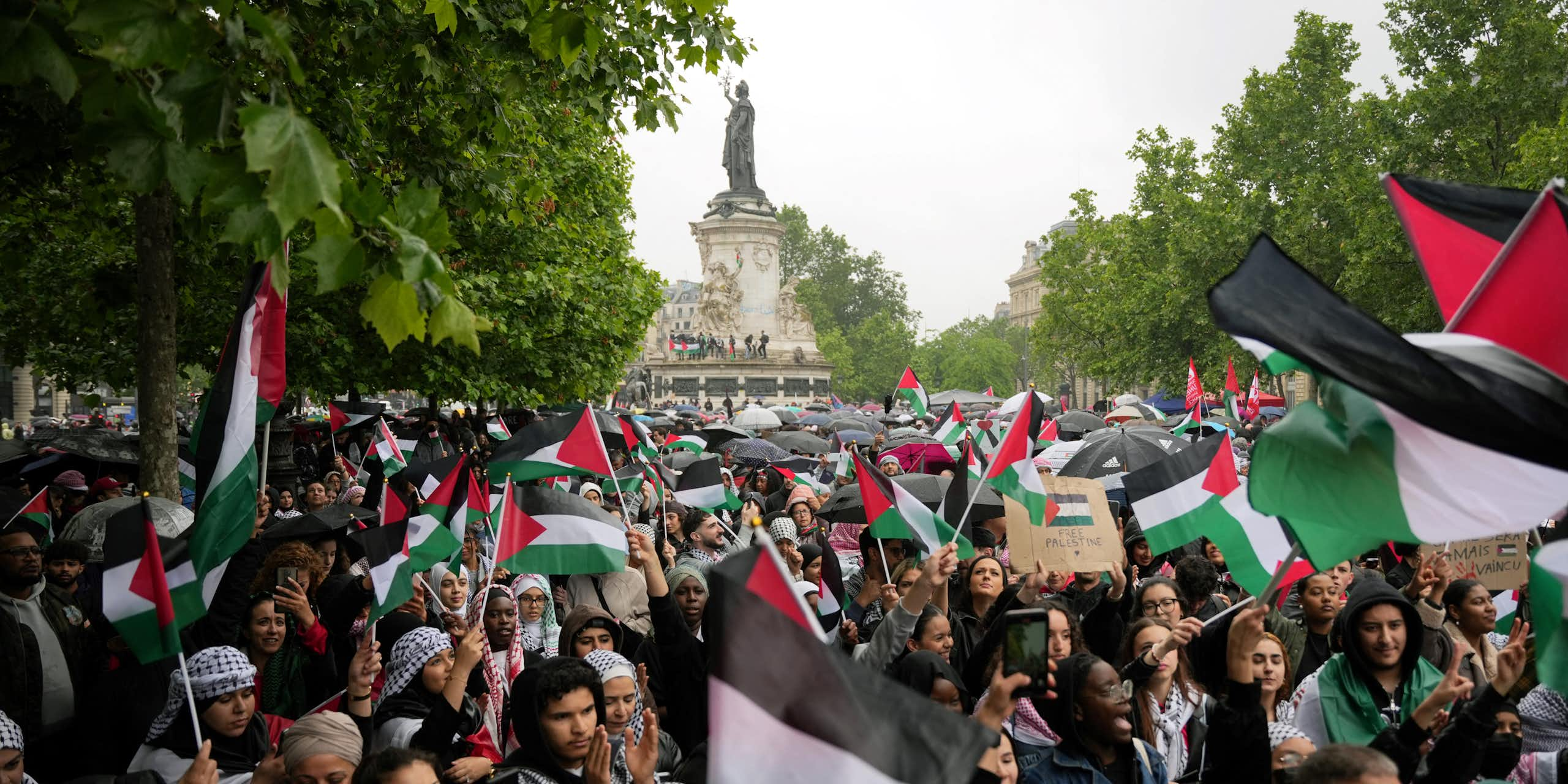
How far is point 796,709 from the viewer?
2807 millimetres

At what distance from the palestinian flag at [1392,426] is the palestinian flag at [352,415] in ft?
54.3

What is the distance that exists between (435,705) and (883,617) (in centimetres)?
236

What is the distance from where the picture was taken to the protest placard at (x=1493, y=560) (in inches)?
224

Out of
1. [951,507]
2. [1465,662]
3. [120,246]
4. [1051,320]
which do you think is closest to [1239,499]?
[1465,662]

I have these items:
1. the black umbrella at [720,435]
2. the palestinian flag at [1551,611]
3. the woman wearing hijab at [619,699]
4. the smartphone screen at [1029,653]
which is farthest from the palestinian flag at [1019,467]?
the black umbrella at [720,435]

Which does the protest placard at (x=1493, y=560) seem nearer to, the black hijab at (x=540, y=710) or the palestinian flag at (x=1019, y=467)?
the palestinian flag at (x=1019, y=467)

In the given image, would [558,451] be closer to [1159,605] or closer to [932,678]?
[1159,605]

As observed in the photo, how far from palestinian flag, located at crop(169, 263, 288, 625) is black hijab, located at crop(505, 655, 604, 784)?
1620 millimetres

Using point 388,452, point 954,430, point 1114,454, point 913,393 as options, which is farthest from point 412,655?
point 913,393

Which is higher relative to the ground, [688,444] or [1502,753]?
[688,444]

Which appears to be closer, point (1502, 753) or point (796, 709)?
point (796, 709)

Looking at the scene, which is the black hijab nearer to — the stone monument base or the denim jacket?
the denim jacket

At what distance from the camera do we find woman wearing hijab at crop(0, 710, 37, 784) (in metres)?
4.27

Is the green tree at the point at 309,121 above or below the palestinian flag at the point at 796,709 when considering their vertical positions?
above
